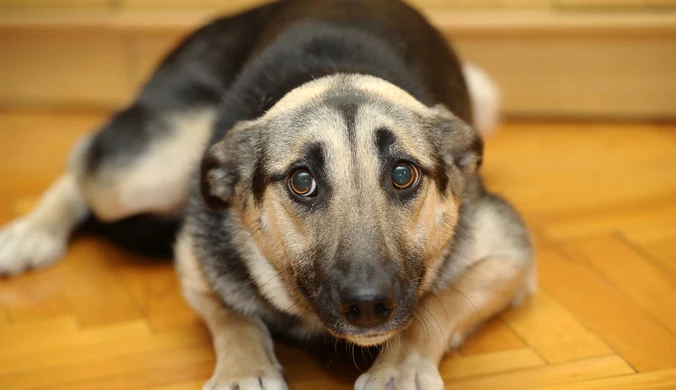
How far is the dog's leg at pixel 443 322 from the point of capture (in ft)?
7.34

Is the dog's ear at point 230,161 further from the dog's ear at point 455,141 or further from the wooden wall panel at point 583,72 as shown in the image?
the wooden wall panel at point 583,72

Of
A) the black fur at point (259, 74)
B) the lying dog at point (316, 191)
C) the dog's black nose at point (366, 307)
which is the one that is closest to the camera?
the dog's black nose at point (366, 307)

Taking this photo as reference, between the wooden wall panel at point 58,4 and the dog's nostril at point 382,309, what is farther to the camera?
the wooden wall panel at point 58,4

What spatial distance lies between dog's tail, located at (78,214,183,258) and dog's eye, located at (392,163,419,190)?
1213mm

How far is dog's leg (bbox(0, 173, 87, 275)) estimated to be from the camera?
10.4ft

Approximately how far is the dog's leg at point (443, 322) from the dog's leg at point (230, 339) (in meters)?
0.26

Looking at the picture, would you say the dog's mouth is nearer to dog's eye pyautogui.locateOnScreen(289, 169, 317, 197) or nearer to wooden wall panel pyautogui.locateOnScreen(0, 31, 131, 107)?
dog's eye pyautogui.locateOnScreen(289, 169, 317, 197)

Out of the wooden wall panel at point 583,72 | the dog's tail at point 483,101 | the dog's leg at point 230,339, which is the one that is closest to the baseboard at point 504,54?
the wooden wall panel at point 583,72

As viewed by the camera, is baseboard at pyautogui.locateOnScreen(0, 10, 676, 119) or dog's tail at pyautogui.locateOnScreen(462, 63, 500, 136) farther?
baseboard at pyautogui.locateOnScreen(0, 10, 676, 119)

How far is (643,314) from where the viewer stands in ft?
8.86

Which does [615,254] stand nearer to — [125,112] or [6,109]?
[125,112]

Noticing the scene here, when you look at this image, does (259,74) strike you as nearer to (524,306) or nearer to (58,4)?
(524,306)

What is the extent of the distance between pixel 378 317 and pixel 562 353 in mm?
744

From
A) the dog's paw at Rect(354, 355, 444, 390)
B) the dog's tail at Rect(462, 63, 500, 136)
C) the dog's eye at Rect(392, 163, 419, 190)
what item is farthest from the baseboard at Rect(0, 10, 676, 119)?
the dog's paw at Rect(354, 355, 444, 390)
